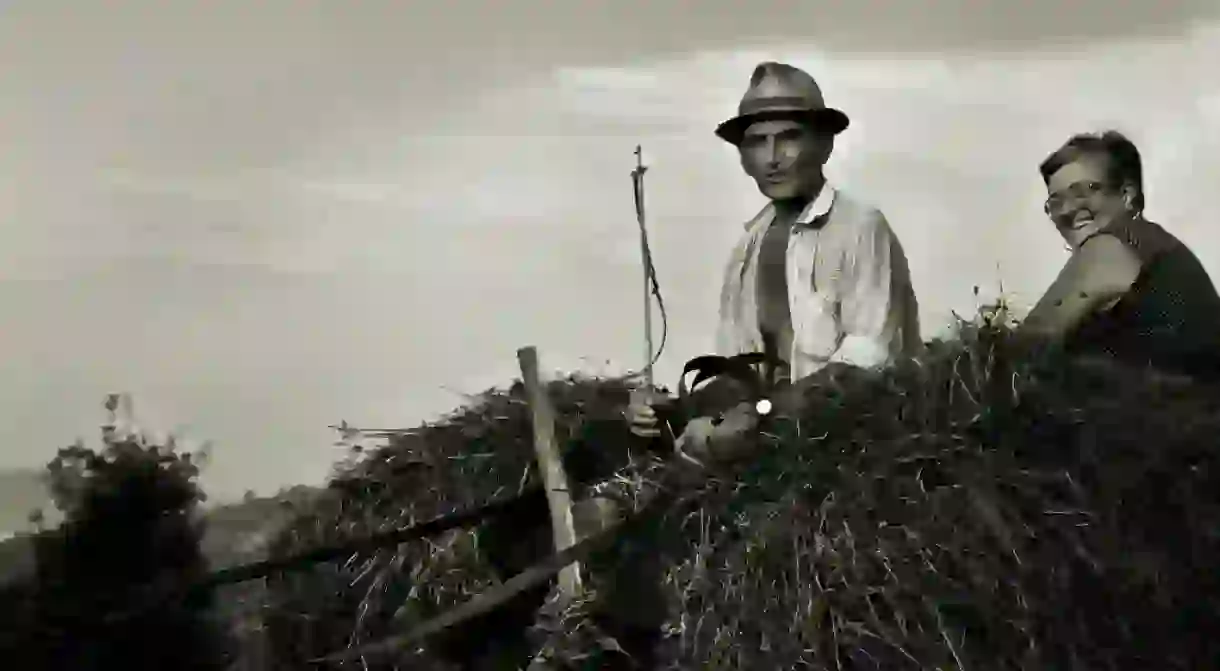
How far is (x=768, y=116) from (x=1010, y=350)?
1.48 feet

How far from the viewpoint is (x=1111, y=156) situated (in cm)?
142

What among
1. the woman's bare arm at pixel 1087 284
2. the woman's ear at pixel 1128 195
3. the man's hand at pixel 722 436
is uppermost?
the woman's ear at pixel 1128 195

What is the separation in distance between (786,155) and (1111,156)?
402mm

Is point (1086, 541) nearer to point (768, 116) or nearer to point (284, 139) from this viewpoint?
point (768, 116)

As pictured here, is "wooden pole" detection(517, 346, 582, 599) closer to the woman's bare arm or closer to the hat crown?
the hat crown

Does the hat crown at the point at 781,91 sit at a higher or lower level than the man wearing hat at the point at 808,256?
higher

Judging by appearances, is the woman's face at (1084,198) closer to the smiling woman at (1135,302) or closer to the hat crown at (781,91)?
the smiling woman at (1135,302)

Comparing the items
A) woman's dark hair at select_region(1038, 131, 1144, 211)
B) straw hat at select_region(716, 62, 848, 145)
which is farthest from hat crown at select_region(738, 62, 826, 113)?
woman's dark hair at select_region(1038, 131, 1144, 211)

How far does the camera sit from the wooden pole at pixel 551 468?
3.66 ft

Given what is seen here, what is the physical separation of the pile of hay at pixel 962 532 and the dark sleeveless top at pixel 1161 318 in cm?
11

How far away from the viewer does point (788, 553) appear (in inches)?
39.3

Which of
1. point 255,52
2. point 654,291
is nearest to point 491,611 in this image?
point 654,291

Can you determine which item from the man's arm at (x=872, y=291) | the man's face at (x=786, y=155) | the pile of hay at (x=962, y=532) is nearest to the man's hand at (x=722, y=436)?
the pile of hay at (x=962, y=532)

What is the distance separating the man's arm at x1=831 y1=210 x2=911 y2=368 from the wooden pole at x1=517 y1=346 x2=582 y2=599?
342mm
